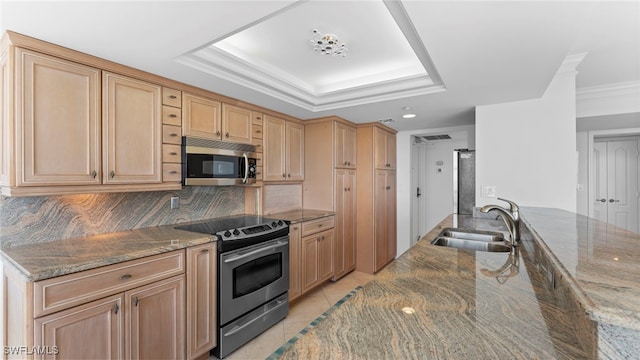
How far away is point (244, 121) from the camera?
2.83 meters

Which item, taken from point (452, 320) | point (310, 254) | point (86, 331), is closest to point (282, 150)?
point (310, 254)

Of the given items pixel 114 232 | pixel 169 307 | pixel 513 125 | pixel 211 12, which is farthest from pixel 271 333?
pixel 513 125

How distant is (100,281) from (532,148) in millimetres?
3393

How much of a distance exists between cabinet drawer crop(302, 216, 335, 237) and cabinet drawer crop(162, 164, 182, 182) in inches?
51.8

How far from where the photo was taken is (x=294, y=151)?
353cm

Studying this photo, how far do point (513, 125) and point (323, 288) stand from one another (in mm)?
Result: 2664

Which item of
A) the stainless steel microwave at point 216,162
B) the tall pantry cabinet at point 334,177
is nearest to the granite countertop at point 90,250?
the stainless steel microwave at point 216,162

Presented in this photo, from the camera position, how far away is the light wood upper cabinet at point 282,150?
3.12 meters

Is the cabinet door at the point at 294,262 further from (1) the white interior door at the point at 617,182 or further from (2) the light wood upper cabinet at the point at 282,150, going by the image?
(1) the white interior door at the point at 617,182

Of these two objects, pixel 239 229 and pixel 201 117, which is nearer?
pixel 239 229

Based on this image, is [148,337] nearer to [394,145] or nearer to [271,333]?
[271,333]

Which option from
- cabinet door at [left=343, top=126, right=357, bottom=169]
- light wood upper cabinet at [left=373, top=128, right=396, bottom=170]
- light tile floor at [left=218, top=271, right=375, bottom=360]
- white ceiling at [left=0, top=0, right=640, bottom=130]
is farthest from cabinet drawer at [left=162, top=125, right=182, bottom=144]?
light wood upper cabinet at [left=373, top=128, right=396, bottom=170]

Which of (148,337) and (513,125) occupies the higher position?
(513,125)

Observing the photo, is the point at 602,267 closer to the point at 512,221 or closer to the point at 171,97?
the point at 512,221
